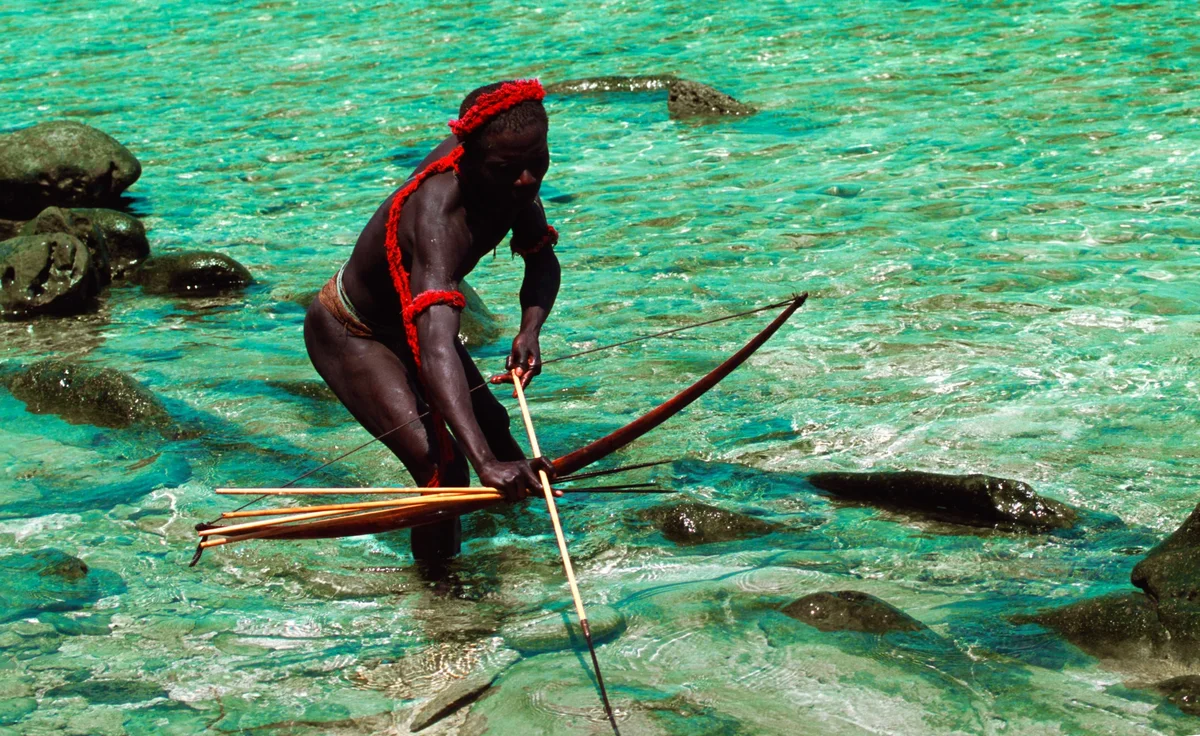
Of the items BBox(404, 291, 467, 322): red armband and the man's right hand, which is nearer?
the man's right hand

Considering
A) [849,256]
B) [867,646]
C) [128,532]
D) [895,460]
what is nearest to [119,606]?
[128,532]

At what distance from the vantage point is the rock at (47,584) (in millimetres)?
5180

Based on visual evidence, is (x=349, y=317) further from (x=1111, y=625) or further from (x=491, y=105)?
(x=1111, y=625)

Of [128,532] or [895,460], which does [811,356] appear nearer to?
[895,460]

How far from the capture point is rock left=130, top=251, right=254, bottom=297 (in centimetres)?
1045

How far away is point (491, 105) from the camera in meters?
4.24

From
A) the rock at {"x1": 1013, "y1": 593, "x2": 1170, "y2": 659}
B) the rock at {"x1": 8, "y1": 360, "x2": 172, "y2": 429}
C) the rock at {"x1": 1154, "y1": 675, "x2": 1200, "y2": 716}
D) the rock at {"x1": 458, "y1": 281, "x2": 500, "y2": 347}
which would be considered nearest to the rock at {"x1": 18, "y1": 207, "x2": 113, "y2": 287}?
the rock at {"x1": 8, "y1": 360, "x2": 172, "y2": 429}

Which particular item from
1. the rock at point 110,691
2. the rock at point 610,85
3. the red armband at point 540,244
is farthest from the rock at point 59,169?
the rock at point 110,691

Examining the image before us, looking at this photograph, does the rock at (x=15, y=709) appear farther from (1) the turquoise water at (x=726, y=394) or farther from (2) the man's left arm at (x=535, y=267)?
(2) the man's left arm at (x=535, y=267)

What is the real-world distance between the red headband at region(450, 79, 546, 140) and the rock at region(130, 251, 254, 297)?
659 cm

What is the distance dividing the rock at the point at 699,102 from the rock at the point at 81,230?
22.6 ft

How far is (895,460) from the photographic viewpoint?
649 centimetres

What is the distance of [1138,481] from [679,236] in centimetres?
552

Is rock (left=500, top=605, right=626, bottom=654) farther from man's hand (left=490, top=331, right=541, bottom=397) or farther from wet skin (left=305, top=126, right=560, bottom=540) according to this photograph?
man's hand (left=490, top=331, right=541, bottom=397)
